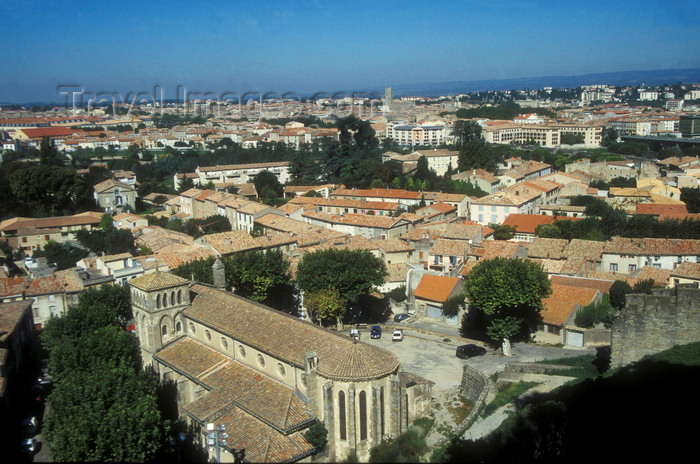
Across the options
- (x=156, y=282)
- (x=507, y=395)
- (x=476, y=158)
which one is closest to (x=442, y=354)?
(x=507, y=395)

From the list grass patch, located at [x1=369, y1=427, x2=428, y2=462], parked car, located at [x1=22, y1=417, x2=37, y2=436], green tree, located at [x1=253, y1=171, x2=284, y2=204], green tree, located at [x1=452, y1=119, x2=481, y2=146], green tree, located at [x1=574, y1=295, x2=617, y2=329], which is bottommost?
parked car, located at [x1=22, y1=417, x2=37, y2=436]

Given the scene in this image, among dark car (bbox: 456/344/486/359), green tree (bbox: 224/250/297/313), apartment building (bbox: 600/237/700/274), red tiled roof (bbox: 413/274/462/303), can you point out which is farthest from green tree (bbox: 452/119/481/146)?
dark car (bbox: 456/344/486/359)

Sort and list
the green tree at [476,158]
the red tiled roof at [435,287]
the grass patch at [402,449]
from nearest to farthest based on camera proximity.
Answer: the grass patch at [402,449], the red tiled roof at [435,287], the green tree at [476,158]

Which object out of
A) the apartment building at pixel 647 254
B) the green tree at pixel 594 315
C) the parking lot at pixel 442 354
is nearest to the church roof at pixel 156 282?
the parking lot at pixel 442 354

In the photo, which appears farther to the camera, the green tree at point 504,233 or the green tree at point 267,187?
the green tree at point 267,187

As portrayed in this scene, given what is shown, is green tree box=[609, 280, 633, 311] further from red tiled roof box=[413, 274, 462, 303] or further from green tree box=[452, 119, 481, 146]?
green tree box=[452, 119, 481, 146]

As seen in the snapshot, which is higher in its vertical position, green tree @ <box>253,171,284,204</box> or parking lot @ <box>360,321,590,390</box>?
green tree @ <box>253,171,284,204</box>

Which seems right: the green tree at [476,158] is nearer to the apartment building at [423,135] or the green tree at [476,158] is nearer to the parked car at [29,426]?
the apartment building at [423,135]
